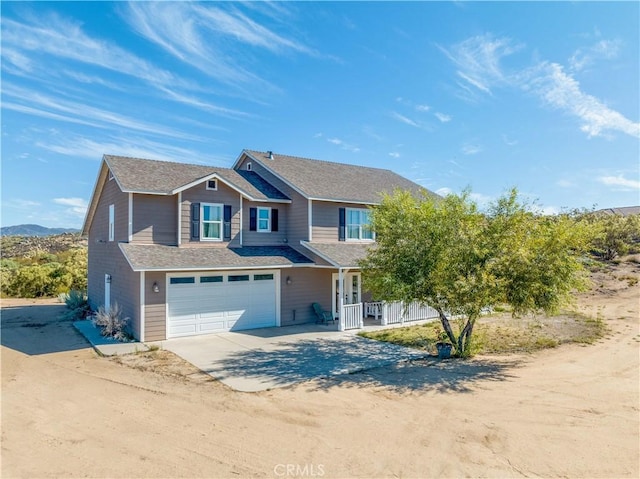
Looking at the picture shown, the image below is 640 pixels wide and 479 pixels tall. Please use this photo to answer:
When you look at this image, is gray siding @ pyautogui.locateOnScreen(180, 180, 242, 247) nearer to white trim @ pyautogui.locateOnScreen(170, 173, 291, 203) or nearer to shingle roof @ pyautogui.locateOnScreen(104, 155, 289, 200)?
white trim @ pyautogui.locateOnScreen(170, 173, 291, 203)

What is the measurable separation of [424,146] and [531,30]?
8241 mm

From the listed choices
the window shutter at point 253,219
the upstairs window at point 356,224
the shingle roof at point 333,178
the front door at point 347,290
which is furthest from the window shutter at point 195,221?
the upstairs window at point 356,224

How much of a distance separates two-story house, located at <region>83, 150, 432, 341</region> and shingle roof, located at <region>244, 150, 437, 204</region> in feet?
0.42

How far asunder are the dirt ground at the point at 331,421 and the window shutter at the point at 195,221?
19.7 feet

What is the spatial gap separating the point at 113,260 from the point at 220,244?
4599 millimetres

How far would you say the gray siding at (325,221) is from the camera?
1809cm

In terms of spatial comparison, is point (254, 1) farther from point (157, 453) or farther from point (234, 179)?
point (157, 453)

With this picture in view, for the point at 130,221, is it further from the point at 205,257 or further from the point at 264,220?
the point at 264,220

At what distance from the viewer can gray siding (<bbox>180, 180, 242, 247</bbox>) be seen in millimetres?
15789

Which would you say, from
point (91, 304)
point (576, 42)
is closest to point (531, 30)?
point (576, 42)

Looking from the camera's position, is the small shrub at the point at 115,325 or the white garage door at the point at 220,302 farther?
the white garage door at the point at 220,302

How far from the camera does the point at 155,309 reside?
13781 millimetres

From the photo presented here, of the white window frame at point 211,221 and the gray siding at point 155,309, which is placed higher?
the white window frame at point 211,221

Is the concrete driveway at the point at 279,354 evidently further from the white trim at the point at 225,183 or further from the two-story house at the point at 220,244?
the white trim at the point at 225,183
